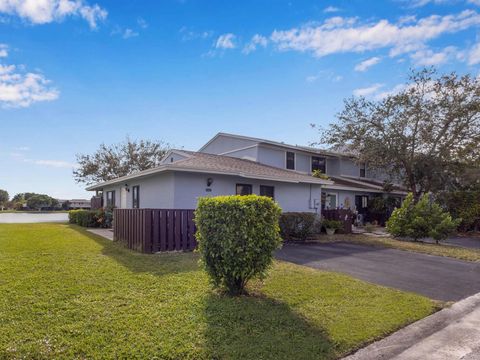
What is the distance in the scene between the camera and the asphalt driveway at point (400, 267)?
6645 mm

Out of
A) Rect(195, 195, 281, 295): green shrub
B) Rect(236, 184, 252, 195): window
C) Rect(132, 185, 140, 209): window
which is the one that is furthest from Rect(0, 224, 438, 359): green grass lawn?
Rect(132, 185, 140, 209): window

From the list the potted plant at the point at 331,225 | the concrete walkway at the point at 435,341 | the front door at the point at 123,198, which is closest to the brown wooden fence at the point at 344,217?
the potted plant at the point at 331,225

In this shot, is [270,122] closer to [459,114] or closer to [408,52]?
[408,52]

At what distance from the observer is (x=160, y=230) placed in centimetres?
961

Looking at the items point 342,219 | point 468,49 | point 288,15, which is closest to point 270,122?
point 342,219

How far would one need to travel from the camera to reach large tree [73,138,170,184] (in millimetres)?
34688

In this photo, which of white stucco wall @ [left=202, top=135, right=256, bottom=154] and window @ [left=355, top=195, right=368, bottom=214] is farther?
window @ [left=355, top=195, right=368, bottom=214]

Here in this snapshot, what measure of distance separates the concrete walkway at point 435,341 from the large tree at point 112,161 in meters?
32.8

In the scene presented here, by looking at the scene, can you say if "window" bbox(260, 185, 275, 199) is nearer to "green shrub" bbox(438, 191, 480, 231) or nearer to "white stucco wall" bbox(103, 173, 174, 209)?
"white stucco wall" bbox(103, 173, 174, 209)

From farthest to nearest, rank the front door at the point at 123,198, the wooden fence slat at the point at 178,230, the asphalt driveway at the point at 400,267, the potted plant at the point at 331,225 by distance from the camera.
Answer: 1. the front door at the point at 123,198
2. the potted plant at the point at 331,225
3. the wooden fence slat at the point at 178,230
4. the asphalt driveway at the point at 400,267

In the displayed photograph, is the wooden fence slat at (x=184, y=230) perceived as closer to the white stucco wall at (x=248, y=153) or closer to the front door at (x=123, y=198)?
the front door at (x=123, y=198)

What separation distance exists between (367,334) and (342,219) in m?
13.4

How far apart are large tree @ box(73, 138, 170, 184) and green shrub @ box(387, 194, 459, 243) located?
85.3 ft

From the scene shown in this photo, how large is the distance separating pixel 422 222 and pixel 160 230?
11.3 m
